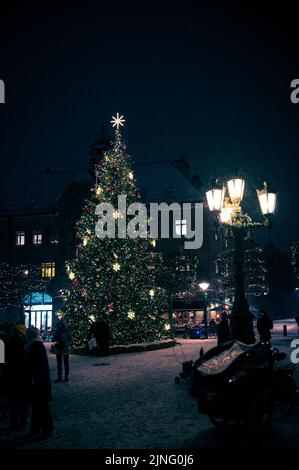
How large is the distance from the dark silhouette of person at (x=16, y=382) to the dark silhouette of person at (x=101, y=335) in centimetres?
1114

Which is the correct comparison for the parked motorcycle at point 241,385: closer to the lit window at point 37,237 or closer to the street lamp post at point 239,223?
the street lamp post at point 239,223

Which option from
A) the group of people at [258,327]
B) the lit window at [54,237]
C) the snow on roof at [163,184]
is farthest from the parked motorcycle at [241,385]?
the lit window at [54,237]

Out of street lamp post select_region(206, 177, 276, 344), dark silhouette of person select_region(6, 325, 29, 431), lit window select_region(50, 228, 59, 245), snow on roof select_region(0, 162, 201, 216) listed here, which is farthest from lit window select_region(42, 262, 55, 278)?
dark silhouette of person select_region(6, 325, 29, 431)

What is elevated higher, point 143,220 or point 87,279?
point 143,220

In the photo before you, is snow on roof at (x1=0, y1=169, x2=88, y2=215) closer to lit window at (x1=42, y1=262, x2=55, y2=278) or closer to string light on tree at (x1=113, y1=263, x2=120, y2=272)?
lit window at (x1=42, y1=262, x2=55, y2=278)

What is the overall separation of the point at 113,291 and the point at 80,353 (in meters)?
3.53

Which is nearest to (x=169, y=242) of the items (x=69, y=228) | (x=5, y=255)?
(x=69, y=228)

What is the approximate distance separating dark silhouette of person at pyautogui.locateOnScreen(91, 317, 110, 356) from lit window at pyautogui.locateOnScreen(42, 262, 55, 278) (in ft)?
79.6

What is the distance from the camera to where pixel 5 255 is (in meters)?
43.9

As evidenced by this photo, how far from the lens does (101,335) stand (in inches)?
750

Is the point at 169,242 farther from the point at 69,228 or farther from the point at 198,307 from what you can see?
the point at 69,228

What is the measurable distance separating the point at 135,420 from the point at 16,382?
7.70ft

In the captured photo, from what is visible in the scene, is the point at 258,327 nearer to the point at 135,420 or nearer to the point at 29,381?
the point at 135,420

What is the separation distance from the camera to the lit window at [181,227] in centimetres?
4156
